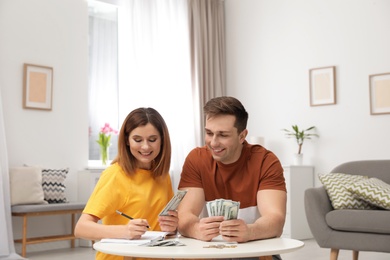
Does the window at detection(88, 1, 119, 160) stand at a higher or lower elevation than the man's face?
higher

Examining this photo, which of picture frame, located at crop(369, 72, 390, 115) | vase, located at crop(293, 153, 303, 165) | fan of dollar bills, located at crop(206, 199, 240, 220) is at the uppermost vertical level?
picture frame, located at crop(369, 72, 390, 115)

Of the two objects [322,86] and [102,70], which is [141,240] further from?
[322,86]

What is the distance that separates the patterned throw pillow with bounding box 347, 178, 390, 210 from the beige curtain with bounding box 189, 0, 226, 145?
2.98 metres

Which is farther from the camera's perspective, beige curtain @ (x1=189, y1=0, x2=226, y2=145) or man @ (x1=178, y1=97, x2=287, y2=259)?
beige curtain @ (x1=189, y1=0, x2=226, y2=145)

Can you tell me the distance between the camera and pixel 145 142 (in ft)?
7.13

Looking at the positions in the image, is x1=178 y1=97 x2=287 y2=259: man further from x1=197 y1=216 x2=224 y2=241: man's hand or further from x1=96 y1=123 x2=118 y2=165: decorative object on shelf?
x1=96 y1=123 x2=118 y2=165: decorative object on shelf

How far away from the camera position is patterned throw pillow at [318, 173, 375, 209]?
426 centimetres

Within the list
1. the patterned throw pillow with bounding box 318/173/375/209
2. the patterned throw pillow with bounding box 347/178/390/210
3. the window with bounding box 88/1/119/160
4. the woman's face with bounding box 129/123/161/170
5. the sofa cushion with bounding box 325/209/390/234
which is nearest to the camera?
the woman's face with bounding box 129/123/161/170

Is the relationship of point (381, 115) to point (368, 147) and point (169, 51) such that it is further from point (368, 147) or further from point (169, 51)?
point (169, 51)

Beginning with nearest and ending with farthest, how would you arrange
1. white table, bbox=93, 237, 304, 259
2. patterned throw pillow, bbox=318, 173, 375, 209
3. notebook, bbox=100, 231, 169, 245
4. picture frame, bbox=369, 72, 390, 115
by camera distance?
white table, bbox=93, 237, 304, 259
notebook, bbox=100, 231, 169, 245
patterned throw pillow, bbox=318, 173, 375, 209
picture frame, bbox=369, 72, 390, 115

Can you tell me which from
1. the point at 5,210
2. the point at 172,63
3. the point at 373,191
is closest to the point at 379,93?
the point at 373,191

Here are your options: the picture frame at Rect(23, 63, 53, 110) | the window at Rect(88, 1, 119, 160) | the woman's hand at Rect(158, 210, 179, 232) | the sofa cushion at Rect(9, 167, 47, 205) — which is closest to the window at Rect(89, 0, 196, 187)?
the window at Rect(88, 1, 119, 160)

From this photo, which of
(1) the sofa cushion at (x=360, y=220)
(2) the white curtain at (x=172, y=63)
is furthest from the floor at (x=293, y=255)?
(2) the white curtain at (x=172, y=63)

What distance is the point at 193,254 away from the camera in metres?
1.67
